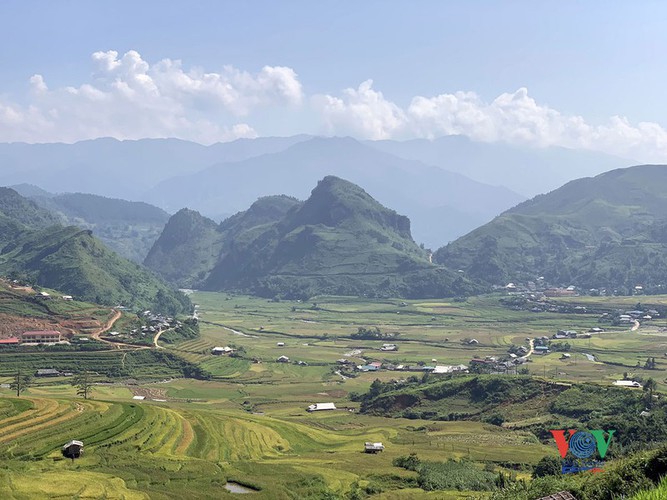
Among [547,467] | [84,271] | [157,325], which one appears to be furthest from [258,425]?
[84,271]

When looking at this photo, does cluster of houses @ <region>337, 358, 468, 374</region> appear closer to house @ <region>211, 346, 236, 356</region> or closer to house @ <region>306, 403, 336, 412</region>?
house @ <region>211, 346, 236, 356</region>

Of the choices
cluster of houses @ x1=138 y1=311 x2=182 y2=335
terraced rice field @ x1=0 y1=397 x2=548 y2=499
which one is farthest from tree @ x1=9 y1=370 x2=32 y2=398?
cluster of houses @ x1=138 y1=311 x2=182 y2=335

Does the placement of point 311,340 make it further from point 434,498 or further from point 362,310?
point 434,498

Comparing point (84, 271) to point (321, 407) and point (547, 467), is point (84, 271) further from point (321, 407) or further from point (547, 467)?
point (547, 467)

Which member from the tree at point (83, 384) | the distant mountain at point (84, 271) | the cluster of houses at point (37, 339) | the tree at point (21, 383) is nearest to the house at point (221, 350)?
the cluster of houses at point (37, 339)

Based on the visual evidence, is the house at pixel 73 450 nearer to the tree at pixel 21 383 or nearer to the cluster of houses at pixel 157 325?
the tree at pixel 21 383

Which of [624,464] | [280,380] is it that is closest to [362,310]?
[280,380]
